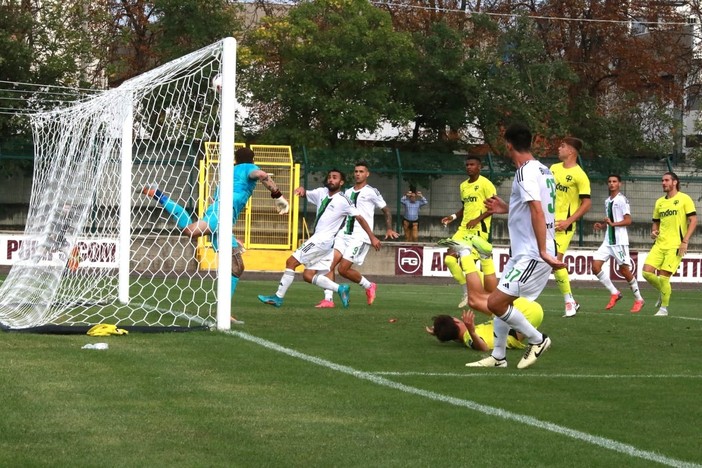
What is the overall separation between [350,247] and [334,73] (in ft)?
61.0

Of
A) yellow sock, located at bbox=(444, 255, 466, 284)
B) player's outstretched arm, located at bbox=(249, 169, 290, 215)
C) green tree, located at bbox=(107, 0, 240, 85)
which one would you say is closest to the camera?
player's outstretched arm, located at bbox=(249, 169, 290, 215)

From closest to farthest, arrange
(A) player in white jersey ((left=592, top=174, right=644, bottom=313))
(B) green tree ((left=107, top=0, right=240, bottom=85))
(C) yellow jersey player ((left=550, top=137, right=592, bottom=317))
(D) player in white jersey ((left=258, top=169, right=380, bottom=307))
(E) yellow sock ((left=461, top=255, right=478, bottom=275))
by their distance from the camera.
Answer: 1. (E) yellow sock ((left=461, top=255, right=478, bottom=275))
2. (C) yellow jersey player ((left=550, top=137, right=592, bottom=317))
3. (D) player in white jersey ((left=258, top=169, right=380, bottom=307))
4. (A) player in white jersey ((left=592, top=174, right=644, bottom=313))
5. (B) green tree ((left=107, top=0, right=240, bottom=85))

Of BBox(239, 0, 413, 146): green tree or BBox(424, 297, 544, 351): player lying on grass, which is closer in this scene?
BBox(424, 297, 544, 351): player lying on grass

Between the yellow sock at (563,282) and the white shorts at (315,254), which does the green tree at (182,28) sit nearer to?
the white shorts at (315,254)

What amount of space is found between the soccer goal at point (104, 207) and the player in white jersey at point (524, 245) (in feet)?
11.1

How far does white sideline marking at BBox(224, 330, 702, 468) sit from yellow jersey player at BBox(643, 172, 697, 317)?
31.6 ft

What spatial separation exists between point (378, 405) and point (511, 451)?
1.59 meters

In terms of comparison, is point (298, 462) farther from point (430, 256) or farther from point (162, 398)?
point (430, 256)

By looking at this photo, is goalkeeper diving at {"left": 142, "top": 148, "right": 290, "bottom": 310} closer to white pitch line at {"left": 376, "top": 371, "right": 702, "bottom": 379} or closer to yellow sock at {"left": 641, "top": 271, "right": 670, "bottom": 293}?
white pitch line at {"left": 376, "top": 371, "right": 702, "bottom": 379}

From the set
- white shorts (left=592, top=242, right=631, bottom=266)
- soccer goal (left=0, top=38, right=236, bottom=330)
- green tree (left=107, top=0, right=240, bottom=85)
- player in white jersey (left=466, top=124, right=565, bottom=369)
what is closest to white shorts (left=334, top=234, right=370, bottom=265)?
soccer goal (left=0, top=38, right=236, bottom=330)

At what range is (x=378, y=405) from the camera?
7879 millimetres

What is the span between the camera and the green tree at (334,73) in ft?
121

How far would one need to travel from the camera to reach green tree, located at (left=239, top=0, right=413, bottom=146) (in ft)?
121

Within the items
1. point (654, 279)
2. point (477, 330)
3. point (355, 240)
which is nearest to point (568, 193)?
point (654, 279)
